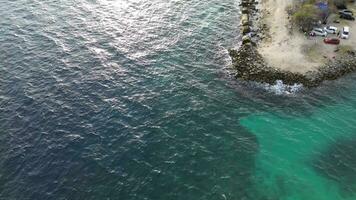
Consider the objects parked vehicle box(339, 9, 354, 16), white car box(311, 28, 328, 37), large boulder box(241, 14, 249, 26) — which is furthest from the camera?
large boulder box(241, 14, 249, 26)

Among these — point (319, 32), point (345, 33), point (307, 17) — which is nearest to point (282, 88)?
point (319, 32)

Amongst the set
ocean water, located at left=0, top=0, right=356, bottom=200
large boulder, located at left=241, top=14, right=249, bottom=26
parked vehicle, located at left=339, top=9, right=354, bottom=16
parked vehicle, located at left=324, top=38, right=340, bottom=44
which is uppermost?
parked vehicle, located at left=339, top=9, right=354, bottom=16

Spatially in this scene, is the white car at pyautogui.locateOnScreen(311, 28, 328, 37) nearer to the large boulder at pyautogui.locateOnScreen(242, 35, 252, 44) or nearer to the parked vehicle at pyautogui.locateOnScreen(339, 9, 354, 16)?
the parked vehicle at pyautogui.locateOnScreen(339, 9, 354, 16)

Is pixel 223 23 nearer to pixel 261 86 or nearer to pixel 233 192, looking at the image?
pixel 261 86

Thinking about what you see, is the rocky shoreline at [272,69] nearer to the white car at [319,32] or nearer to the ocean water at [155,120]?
the ocean water at [155,120]

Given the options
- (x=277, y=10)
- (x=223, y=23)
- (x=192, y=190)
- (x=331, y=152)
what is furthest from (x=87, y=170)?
(x=277, y=10)

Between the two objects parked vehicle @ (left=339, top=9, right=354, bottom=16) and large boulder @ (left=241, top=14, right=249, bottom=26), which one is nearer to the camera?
parked vehicle @ (left=339, top=9, right=354, bottom=16)

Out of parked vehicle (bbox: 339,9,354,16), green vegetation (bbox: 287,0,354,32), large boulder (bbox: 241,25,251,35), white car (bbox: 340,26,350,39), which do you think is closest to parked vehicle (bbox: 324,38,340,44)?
white car (bbox: 340,26,350,39)
